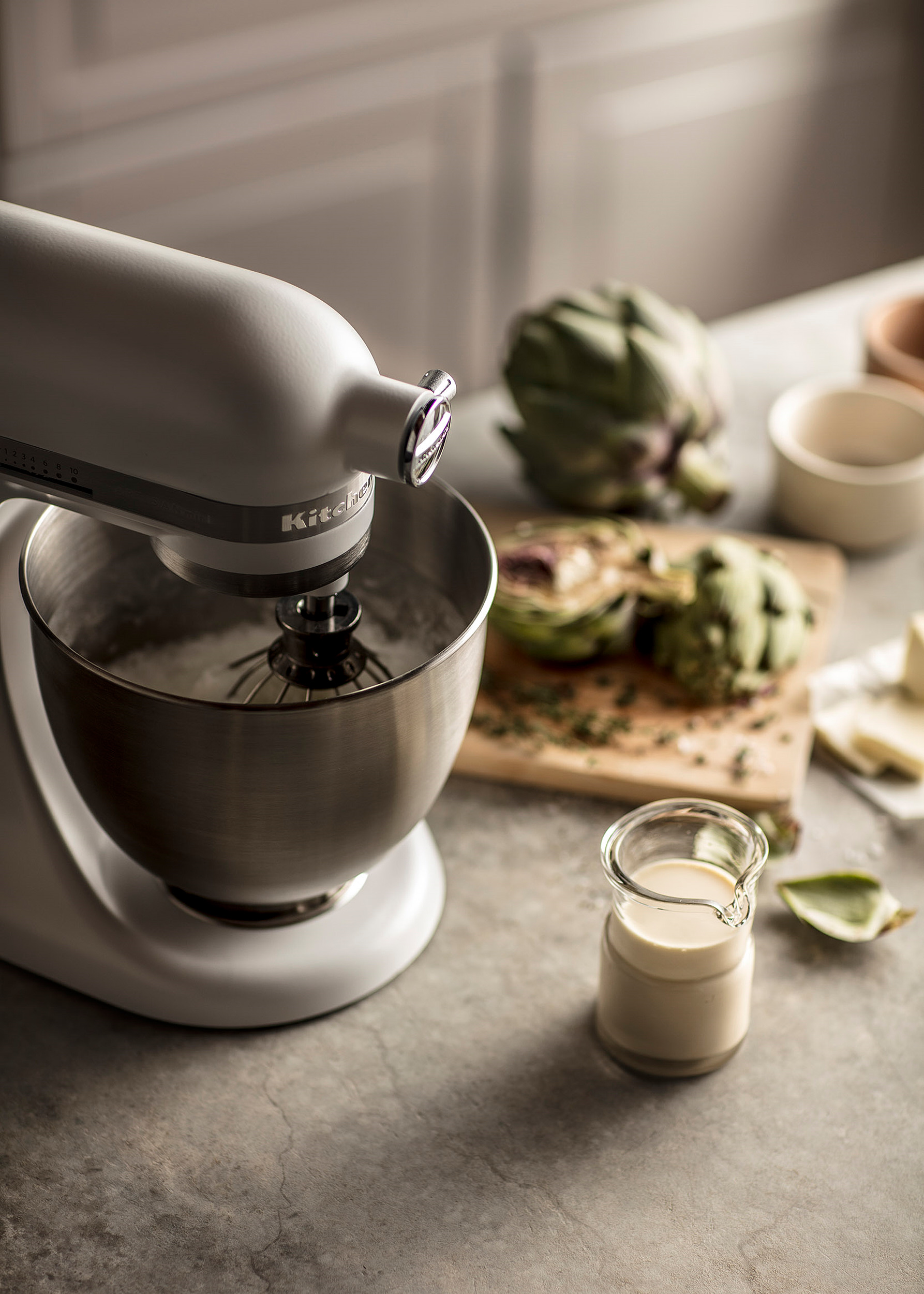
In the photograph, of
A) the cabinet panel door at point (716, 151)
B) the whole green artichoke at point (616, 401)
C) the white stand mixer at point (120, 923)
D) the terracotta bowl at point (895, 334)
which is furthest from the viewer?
the cabinet panel door at point (716, 151)

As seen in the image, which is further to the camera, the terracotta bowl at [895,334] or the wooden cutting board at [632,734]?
the terracotta bowl at [895,334]

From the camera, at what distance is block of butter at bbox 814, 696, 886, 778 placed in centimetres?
99

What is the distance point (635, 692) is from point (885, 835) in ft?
0.73

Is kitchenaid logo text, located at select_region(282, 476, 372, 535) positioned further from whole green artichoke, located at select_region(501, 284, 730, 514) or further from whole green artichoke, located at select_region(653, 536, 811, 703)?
whole green artichoke, located at select_region(501, 284, 730, 514)

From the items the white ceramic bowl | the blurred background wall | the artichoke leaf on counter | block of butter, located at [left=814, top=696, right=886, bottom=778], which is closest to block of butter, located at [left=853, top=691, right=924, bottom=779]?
block of butter, located at [left=814, top=696, right=886, bottom=778]

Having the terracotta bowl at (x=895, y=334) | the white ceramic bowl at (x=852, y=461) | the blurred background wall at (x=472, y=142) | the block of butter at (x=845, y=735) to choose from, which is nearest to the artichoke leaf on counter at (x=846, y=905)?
the block of butter at (x=845, y=735)

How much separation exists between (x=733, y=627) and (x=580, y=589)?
130 millimetres

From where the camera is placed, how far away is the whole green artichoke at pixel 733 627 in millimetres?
1030

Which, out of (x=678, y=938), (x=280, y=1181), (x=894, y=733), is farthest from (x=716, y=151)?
(x=280, y=1181)

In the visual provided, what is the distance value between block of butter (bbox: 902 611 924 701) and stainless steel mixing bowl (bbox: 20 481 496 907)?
0.40 meters

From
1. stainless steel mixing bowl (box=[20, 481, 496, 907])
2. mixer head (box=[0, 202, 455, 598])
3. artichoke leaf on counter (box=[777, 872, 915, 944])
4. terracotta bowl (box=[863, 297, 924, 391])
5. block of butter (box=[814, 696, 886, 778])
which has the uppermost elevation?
mixer head (box=[0, 202, 455, 598])

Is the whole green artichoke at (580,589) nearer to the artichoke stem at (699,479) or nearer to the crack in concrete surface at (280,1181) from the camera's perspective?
the artichoke stem at (699,479)

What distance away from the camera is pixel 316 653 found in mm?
724

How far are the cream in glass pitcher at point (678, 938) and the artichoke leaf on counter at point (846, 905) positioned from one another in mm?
98
